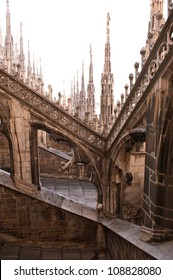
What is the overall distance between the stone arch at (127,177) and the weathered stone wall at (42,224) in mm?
871

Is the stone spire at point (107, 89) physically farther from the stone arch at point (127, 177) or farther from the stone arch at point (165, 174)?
the stone arch at point (165, 174)

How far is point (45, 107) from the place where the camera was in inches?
317

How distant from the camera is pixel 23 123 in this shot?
8.08 meters

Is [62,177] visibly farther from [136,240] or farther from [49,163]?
[136,240]

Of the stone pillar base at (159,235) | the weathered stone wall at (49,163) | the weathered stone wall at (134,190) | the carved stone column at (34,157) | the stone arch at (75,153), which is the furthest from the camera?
the weathered stone wall at (49,163)

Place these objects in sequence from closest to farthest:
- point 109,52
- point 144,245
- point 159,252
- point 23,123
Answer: point 159,252
point 144,245
point 23,123
point 109,52

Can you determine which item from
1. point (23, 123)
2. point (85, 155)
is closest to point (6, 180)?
point (23, 123)

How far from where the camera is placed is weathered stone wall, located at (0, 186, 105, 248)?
825 cm

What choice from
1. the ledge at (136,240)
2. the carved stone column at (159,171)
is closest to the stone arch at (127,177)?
the ledge at (136,240)

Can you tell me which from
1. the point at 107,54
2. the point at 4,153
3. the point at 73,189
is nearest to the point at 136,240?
the point at 73,189

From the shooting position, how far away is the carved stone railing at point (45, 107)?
26.0 feet

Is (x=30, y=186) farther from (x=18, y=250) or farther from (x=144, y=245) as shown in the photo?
(x=144, y=245)

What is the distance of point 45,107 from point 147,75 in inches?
120

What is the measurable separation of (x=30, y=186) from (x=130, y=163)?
2.56 metres
